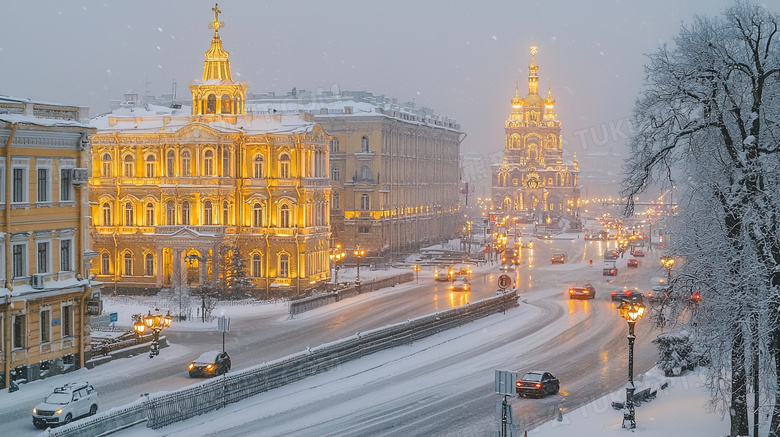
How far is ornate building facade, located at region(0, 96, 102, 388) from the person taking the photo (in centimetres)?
3506

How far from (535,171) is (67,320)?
15571 centimetres

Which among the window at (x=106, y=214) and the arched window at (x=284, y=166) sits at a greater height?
the arched window at (x=284, y=166)

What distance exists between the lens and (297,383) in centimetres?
3575

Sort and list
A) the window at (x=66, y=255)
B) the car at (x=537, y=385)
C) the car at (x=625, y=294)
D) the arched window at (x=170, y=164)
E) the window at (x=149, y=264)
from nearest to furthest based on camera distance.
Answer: the car at (x=537, y=385)
the window at (x=66, y=255)
the car at (x=625, y=294)
the arched window at (x=170, y=164)
the window at (x=149, y=264)

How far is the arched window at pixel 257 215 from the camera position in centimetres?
6569

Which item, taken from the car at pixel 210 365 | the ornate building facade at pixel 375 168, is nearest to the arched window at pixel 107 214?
the ornate building facade at pixel 375 168

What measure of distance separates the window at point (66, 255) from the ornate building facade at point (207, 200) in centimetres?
2448

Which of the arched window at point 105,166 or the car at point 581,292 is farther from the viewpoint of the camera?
the arched window at point 105,166

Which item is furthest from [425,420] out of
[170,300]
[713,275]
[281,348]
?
[170,300]

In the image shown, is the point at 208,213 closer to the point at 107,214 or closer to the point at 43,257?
the point at 107,214

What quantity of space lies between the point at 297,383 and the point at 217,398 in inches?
177

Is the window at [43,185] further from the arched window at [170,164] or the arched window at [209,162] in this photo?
the arched window at [170,164]

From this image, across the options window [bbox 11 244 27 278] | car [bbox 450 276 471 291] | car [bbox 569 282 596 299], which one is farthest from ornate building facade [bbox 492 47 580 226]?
window [bbox 11 244 27 278]

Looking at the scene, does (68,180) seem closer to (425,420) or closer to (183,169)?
(425,420)
